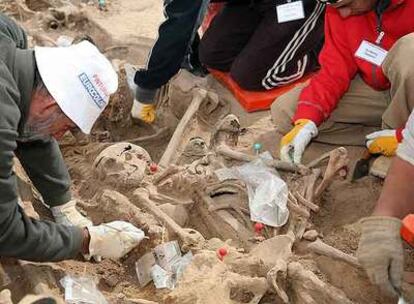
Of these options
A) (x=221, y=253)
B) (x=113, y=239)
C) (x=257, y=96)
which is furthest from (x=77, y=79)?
(x=257, y=96)

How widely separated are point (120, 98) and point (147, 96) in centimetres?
31

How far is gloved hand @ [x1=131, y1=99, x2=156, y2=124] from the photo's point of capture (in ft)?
15.7

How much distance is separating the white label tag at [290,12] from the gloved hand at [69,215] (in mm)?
2152

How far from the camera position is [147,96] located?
4746 millimetres

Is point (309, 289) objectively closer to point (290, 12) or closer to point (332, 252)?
point (332, 252)

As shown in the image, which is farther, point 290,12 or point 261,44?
point 261,44

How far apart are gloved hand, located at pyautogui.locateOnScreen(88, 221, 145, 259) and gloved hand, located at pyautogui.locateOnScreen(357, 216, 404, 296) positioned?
119cm

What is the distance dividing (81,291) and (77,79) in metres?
1.02

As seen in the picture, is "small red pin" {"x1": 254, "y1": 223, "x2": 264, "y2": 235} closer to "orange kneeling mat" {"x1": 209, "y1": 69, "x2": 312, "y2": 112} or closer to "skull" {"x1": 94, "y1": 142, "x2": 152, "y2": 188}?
"skull" {"x1": 94, "y1": 142, "x2": 152, "y2": 188}

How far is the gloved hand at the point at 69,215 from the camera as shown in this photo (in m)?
3.69

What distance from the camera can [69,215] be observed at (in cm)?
371

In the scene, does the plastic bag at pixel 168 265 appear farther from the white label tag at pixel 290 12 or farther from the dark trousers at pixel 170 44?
the white label tag at pixel 290 12

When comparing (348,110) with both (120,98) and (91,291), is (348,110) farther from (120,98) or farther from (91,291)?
(91,291)

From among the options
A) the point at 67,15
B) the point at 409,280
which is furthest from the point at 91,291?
the point at 67,15
